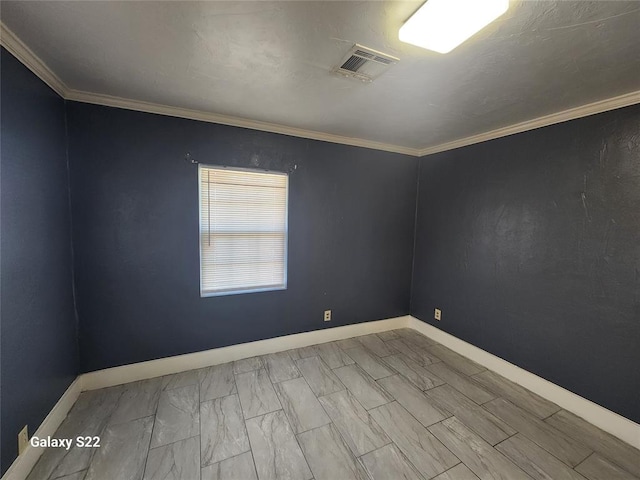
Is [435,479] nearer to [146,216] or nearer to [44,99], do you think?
[146,216]

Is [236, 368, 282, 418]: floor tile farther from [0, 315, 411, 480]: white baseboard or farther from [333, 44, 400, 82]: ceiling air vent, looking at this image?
[333, 44, 400, 82]: ceiling air vent

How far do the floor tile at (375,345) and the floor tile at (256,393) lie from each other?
123 centimetres

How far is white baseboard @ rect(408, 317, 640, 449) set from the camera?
183 cm

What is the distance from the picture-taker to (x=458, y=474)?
1.54 m

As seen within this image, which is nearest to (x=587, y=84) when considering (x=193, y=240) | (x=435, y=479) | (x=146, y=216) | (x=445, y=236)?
(x=445, y=236)

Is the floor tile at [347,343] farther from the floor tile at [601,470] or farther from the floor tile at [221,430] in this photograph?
the floor tile at [601,470]

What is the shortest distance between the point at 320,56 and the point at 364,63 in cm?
26

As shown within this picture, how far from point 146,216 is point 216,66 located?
140 cm

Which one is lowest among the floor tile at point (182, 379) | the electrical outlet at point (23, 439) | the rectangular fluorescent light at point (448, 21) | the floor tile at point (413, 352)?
the floor tile at point (182, 379)

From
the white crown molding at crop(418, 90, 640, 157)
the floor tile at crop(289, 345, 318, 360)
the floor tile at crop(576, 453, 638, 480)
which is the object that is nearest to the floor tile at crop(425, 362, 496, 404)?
the floor tile at crop(576, 453, 638, 480)

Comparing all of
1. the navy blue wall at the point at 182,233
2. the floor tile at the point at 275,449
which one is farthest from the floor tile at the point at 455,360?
the floor tile at the point at 275,449

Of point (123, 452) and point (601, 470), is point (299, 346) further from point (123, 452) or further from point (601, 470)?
point (601, 470)

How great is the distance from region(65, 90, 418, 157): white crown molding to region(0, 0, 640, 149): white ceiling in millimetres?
90

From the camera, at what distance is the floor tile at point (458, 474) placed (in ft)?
4.98
